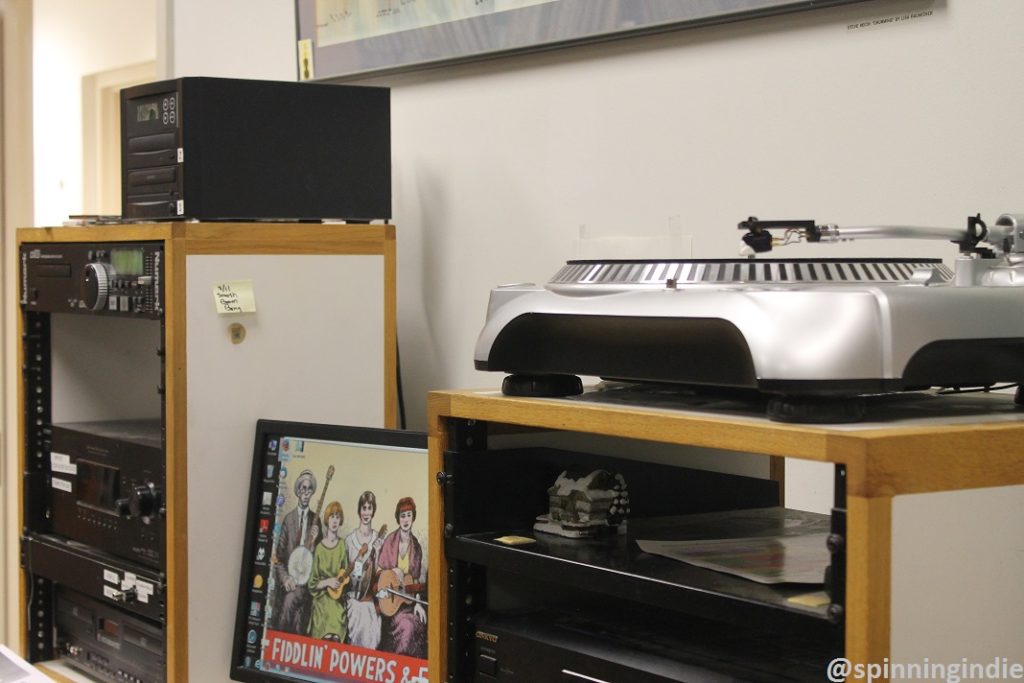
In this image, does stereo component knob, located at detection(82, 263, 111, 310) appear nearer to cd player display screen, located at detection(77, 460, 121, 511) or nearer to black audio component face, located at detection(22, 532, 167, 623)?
cd player display screen, located at detection(77, 460, 121, 511)

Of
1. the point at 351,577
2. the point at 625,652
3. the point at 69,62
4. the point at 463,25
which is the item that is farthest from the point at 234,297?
the point at 69,62

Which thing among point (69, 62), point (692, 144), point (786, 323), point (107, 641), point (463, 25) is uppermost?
point (69, 62)

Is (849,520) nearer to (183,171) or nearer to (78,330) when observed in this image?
(183,171)

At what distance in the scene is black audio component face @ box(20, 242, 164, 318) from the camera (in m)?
1.67

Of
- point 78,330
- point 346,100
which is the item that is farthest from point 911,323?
point 78,330

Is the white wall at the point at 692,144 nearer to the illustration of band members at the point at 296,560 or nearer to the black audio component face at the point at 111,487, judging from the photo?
the illustration of band members at the point at 296,560

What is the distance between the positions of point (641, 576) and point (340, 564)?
0.77 meters

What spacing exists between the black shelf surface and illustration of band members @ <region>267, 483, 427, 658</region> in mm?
442

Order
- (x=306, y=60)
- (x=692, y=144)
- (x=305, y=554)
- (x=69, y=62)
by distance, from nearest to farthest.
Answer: (x=692, y=144), (x=305, y=554), (x=306, y=60), (x=69, y=62)

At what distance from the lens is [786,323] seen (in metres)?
0.82

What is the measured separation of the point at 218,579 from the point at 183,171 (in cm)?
57

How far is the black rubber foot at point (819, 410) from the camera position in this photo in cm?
82

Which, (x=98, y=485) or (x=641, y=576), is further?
(x=98, y=485)

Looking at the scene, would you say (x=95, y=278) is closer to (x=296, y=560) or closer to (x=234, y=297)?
(x=234, y=297)
